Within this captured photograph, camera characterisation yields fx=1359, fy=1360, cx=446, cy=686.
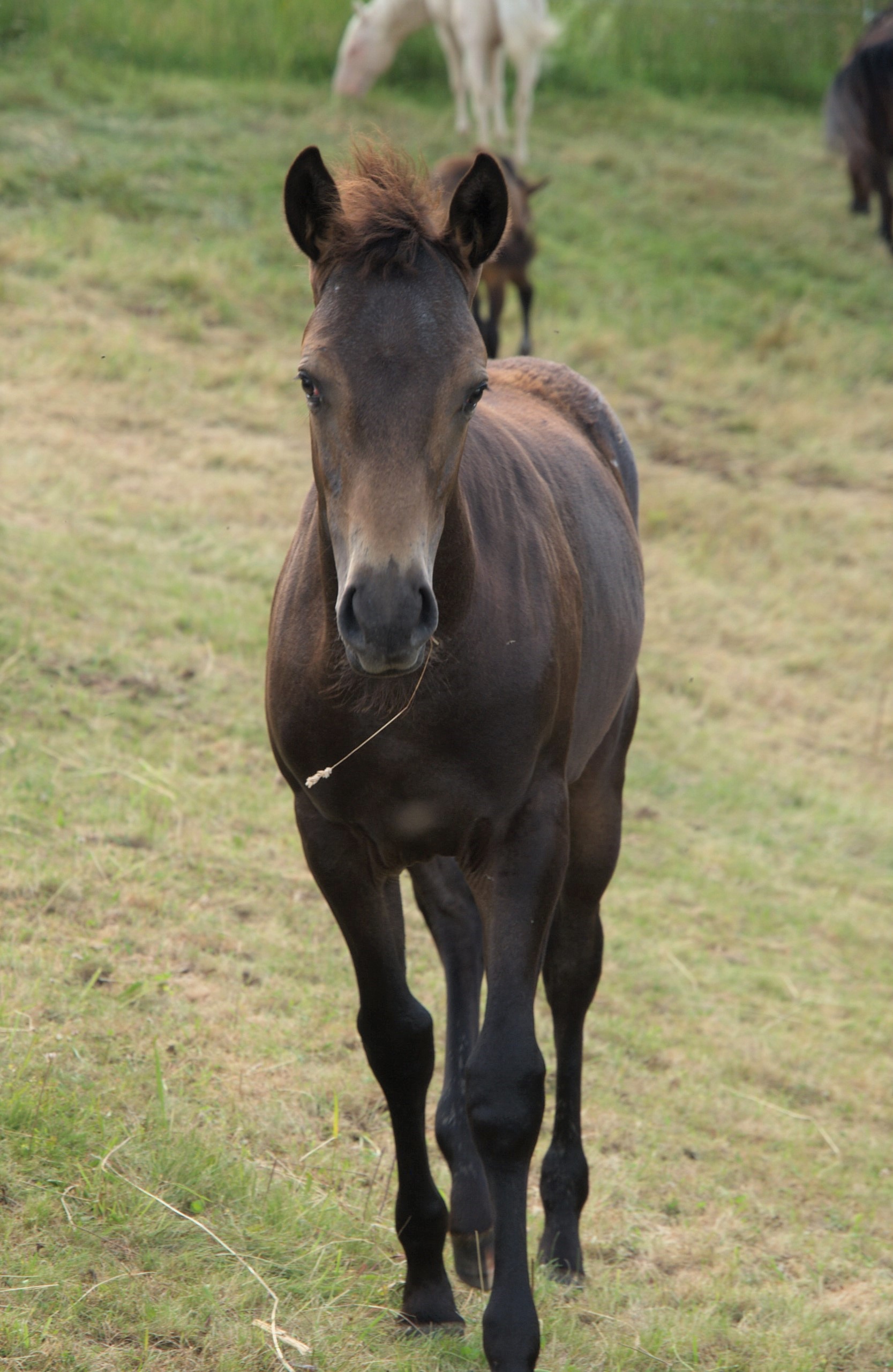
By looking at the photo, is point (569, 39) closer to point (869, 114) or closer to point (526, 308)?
point (869, 114)

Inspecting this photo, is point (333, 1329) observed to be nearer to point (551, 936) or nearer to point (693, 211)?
point (551, 936)

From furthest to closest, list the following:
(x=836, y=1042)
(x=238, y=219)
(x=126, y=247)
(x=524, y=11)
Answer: (x=524, y=11), (x=238, y=219), (x=126, y=247), (x=836, y=1042)

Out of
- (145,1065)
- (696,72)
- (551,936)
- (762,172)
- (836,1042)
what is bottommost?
(836,1042)

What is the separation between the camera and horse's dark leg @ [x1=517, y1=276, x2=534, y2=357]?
11211 mm

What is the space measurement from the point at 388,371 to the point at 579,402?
6.91 feet

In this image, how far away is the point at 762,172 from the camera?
16484 mm

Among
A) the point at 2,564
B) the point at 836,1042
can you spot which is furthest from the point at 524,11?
the point at 836,1042

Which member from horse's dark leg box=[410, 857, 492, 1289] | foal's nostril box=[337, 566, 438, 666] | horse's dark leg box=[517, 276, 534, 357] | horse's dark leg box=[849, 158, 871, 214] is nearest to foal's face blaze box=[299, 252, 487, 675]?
foal's nostril box=[337, 566, 438, 666]

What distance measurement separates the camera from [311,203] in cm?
274

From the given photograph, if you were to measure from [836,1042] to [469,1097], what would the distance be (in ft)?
9.07

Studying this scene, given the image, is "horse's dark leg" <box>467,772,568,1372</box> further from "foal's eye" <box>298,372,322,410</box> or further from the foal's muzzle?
"foal's eye" <box>298,372,322,410</box>

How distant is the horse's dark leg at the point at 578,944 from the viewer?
12.0 feet

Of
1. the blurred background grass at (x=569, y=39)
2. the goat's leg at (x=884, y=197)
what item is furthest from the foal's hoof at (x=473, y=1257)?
the blurred background grass at (x=569, y=39)

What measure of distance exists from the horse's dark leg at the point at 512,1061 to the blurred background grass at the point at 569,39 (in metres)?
14.5
